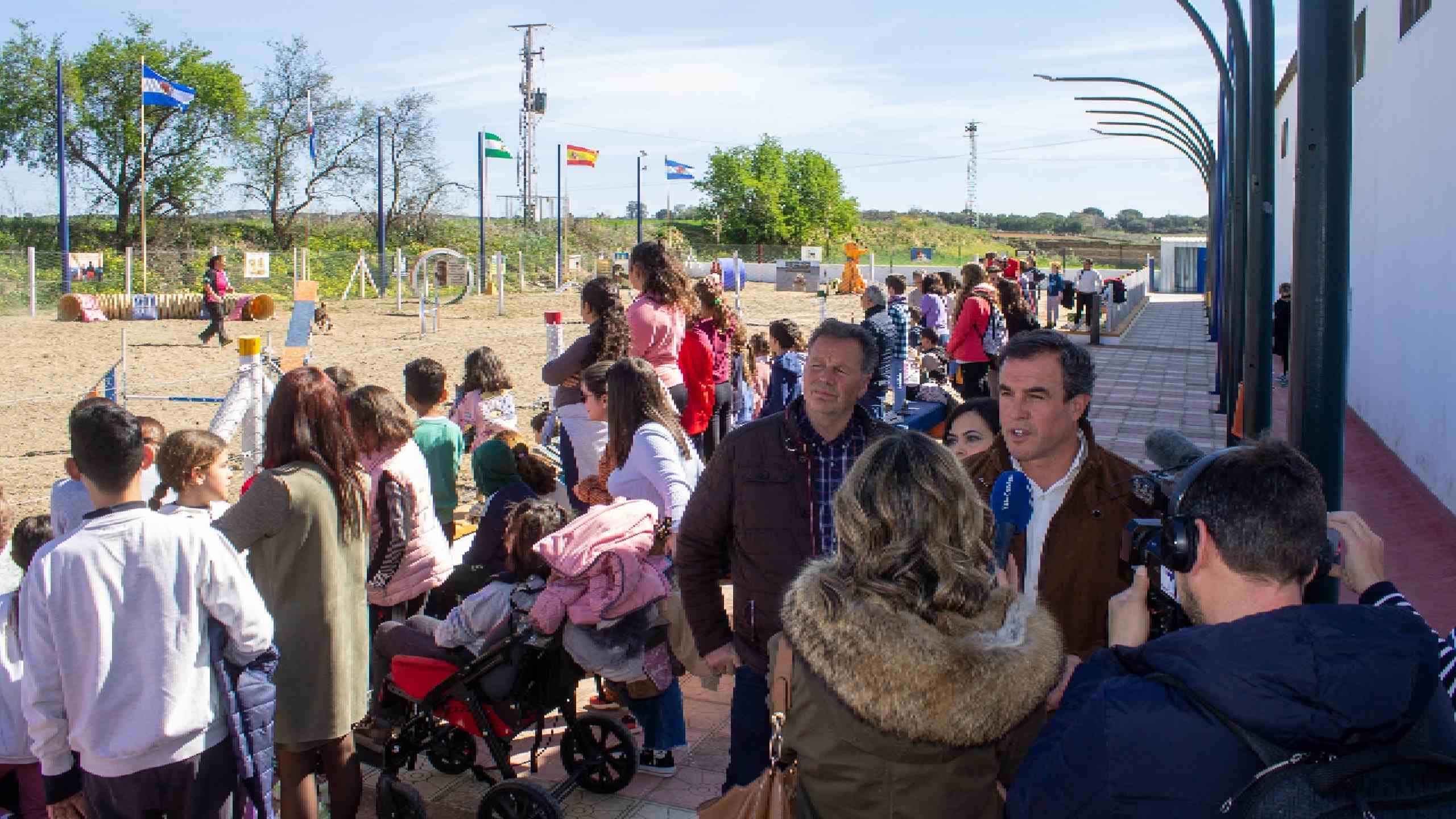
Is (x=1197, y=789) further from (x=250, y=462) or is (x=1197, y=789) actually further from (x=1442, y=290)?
(x=1442, y=290)

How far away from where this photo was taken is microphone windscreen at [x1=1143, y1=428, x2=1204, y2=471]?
3.61 meters

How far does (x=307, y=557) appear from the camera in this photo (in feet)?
12.9

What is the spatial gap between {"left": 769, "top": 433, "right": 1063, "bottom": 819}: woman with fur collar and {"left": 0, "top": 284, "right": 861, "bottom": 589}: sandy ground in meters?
4.06

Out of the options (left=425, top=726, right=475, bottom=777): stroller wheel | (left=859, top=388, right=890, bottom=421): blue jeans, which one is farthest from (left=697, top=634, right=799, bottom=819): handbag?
(left=859, top=388, right=890, bottom=421): blue jeans

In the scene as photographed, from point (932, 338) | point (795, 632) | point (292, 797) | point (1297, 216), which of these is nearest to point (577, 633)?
point (292, 797)

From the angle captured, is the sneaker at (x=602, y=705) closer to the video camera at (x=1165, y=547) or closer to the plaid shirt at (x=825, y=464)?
the plaid shirt at (x=825, y=464)

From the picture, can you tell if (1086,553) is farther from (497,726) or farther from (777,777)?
(497,726)

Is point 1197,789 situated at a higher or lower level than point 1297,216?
lower

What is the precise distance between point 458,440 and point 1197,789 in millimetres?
4879

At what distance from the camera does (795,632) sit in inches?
93.5

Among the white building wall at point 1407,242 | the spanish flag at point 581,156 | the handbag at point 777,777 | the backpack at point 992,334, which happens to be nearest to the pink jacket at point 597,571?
the handbag at point 777,777

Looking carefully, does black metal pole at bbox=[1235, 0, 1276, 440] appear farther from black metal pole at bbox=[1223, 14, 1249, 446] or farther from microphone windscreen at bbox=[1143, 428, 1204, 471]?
microphone windscreen at bbox=[1143, 428, 1204, 471]

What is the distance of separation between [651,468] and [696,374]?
2360 millimetres

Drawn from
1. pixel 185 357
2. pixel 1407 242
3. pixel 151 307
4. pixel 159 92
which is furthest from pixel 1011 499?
pixel 159 92
